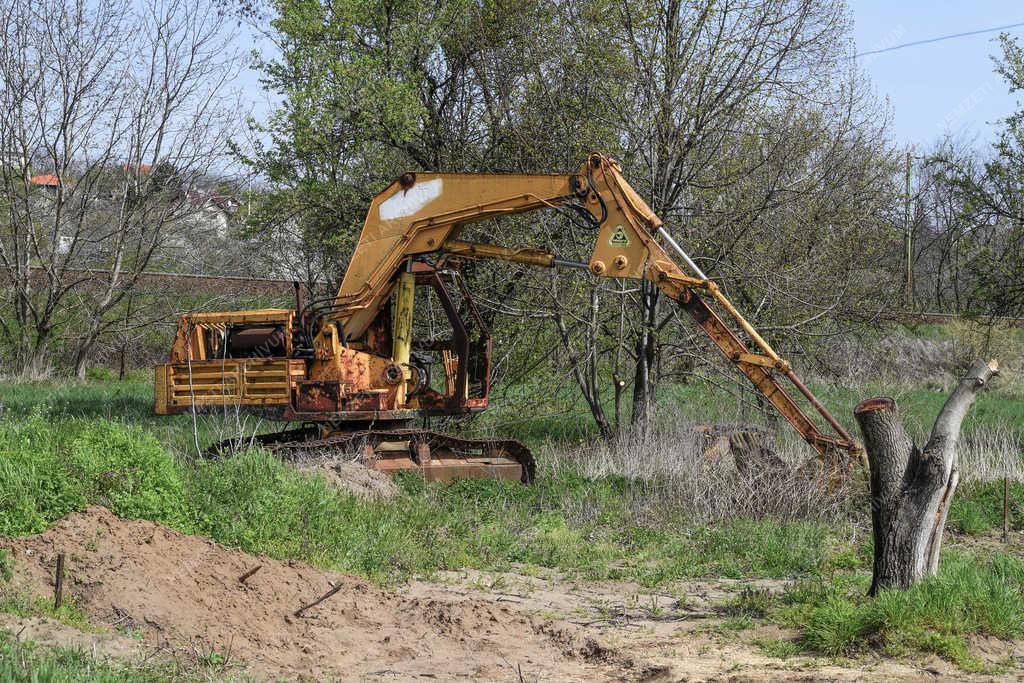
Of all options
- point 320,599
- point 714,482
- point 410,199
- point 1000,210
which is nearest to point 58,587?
point 320,599

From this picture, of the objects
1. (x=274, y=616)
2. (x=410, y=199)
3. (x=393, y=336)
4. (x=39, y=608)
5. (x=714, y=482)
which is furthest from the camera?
(x=393, y=336)

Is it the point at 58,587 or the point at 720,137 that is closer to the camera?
the point at 58,587

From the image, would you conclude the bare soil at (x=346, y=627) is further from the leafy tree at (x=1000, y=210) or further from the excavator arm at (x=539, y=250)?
the leafy tree at (x=1000, y=210)

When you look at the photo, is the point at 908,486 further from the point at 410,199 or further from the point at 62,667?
the point at 410,199

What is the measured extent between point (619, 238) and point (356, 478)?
3.75m

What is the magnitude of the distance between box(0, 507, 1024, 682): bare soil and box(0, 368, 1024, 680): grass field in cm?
27

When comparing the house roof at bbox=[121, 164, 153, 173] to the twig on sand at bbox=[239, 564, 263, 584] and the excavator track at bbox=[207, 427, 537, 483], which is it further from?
the twig on sand at bbox=[239, 564, 263, 584]

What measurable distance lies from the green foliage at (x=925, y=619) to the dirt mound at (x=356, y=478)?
4.86 m

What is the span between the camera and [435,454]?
41.8 feet

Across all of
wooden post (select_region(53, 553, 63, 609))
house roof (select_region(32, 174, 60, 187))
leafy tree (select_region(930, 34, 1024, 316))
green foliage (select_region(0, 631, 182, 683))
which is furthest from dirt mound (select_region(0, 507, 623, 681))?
house roof (select_region(32, 174, 60, 187))

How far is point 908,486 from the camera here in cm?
738

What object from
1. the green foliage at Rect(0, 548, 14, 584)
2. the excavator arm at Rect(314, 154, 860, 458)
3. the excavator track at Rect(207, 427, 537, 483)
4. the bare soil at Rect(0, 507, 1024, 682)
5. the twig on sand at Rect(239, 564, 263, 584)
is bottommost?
the bare soil at Rect(0, 507, 1024, 682)

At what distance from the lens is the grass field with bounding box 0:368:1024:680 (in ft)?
22.1

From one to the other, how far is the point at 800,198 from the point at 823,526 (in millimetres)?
5859
